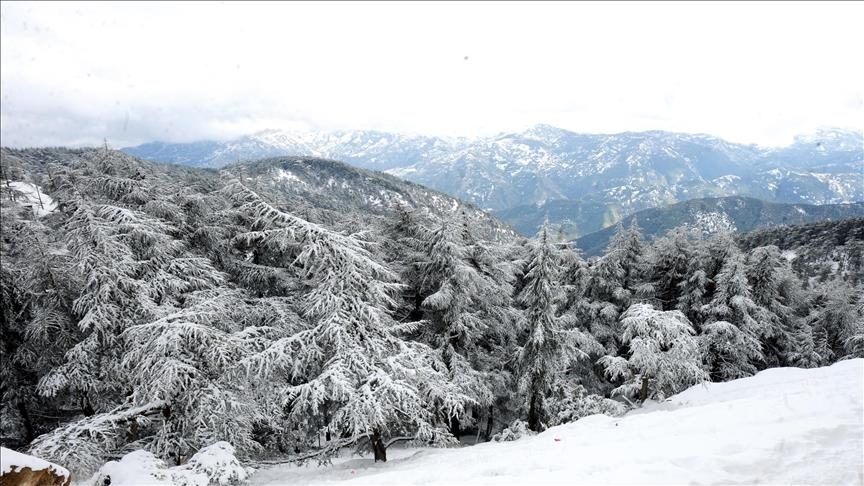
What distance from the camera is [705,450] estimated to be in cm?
688

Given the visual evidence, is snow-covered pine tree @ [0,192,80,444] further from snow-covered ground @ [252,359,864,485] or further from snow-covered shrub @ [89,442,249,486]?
snow-covered ground @ [252,359,864,485]

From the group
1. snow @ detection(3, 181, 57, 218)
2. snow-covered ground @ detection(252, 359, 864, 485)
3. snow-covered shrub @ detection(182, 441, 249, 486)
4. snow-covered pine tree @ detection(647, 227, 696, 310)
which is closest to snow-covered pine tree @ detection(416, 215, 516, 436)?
snow-covered ground @ detection(252, 359, 864, 485)

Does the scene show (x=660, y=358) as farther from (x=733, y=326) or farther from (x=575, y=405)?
(x=733, y=326)

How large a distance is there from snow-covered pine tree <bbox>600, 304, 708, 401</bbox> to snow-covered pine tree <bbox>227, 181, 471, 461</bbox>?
887 centimetres

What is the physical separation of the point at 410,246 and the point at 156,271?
1030 centimetres

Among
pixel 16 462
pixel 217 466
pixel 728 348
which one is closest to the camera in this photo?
pixel 16 462

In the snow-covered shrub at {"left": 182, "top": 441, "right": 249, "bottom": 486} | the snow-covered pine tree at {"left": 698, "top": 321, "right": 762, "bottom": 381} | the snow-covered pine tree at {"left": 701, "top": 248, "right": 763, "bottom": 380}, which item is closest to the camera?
the snow-covered shrub at {"left": 182, "top": 441, "right": 249, "bottom": 486}

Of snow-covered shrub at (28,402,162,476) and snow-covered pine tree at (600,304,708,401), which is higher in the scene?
snow-covered shrub at (28,402,162,476)

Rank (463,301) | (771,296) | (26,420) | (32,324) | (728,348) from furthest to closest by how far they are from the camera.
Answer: (771,296), (728,348), (463,301), (26,420), (32,324)

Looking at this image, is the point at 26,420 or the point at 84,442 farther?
the point at 26,420

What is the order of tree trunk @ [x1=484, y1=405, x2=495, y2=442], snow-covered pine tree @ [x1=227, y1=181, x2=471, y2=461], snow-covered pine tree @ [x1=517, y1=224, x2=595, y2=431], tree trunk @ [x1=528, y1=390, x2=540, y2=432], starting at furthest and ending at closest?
tree trunk @ [x1=484, y1=405, x2=495, y2=442] → tree trunk @ [x1=528, y1=390, x2=540, y2=432] → snow-covered pine tree @ [x1=517, y1=224, x2=595, y2=431] → snow-covered pine tree @ [x1=227, y1=181, x2=471, y2=461]

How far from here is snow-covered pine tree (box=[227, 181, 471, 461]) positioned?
9867mm

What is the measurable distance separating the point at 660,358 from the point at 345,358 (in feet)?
41.7

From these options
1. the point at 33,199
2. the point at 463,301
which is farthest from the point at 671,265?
the point at 33,199
